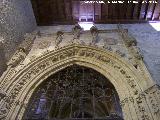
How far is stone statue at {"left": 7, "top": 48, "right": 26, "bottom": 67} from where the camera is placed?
5.78m

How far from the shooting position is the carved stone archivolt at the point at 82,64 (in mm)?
4777

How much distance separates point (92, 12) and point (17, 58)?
10.8 ft

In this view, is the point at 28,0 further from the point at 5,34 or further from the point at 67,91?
the point at 67,91

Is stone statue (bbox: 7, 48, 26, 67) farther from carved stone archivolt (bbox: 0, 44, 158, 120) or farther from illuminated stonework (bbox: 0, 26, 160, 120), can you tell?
carved stone archivolt (bbox: 0, 44, 158, 120)

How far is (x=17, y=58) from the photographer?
595 centimetres

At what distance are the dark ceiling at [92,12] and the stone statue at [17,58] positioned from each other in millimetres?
2369

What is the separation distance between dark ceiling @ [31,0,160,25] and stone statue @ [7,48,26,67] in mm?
2369

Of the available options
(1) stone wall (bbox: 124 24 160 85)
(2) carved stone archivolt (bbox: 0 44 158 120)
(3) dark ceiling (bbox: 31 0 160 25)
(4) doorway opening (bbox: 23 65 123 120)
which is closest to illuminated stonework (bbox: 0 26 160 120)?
(2) carved stone archivolt (bbox: 0 44 158 120)

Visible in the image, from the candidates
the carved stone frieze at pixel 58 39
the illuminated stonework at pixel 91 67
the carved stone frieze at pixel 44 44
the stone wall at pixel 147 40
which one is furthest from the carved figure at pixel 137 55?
the carved stone frieze at pixel 44 44

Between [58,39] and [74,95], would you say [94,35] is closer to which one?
[58,39]

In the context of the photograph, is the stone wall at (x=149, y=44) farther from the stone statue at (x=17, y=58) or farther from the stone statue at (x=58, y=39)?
the stone statue at (x=17, y=58)

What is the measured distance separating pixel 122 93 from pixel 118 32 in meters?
2.47

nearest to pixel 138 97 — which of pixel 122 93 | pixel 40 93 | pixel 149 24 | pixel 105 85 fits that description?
pixel 122 93

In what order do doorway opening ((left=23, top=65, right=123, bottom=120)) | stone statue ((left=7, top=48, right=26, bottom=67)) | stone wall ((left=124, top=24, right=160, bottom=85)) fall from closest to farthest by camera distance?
doorway opening ((left=23, top=65, right=123, bottom=120)) → stone statue ((left=7, top=48, right=26, bottom=67)) → stone wall ((left=124, top=24, right=160, bottom=85))
